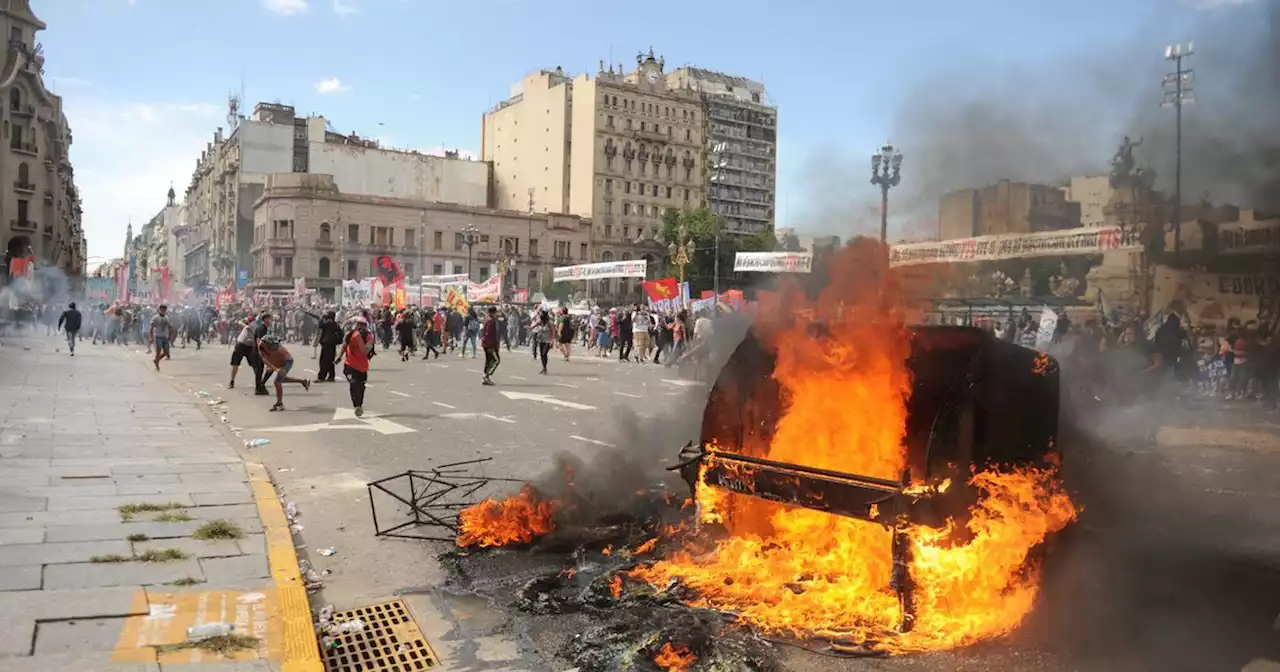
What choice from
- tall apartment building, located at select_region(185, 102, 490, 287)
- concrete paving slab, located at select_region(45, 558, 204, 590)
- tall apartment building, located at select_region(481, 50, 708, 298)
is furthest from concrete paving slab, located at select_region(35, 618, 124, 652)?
tall apartment building, located at select_region(185, 102, 490, 287)

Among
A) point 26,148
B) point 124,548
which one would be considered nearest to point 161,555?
point 124,548

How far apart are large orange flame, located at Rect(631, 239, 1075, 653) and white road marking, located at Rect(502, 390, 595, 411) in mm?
8722

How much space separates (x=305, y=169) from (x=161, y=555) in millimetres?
96076

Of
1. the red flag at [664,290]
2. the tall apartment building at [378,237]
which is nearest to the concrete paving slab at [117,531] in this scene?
the red flag at [664,290]

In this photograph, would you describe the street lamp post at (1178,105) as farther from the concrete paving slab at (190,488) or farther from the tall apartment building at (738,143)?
the tall apartment building at (738,143)

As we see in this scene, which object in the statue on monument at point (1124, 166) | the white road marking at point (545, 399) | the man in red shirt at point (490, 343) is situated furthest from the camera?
the man in red shirt at point (490, 343)

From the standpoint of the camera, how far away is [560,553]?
5.52 metres

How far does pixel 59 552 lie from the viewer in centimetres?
523

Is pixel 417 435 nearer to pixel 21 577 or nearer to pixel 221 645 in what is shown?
pixel 21 577

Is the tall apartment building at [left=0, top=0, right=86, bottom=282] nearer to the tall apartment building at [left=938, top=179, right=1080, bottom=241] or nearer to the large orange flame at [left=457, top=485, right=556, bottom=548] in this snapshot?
the large orange flame at [left=457, top=485, right=556, bottom=548]

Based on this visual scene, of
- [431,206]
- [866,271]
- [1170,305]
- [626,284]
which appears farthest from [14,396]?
[626,284]

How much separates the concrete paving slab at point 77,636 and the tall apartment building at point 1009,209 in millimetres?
5714

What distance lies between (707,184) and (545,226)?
74.4 ft

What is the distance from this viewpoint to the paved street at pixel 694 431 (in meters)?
4.17
